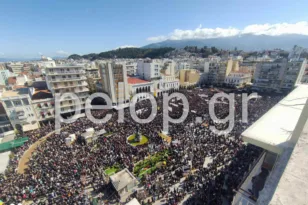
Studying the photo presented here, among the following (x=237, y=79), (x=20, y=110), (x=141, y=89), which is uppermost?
(x=20, y=110)

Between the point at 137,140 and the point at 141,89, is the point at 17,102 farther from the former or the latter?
the point at 141,89

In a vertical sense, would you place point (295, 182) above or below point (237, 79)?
above

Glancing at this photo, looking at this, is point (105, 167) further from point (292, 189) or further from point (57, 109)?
point (57, 109)

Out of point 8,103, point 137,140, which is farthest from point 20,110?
point 137,140

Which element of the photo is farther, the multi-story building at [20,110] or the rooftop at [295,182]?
the multi-story building at [20,110]

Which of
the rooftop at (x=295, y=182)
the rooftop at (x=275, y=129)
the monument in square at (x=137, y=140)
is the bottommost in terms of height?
the monument in square at (x=137, y=140)

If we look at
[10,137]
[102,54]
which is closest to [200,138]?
[10,137]

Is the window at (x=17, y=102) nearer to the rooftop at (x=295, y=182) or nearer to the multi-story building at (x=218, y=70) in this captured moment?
the rooftop at (x=295, y=182)

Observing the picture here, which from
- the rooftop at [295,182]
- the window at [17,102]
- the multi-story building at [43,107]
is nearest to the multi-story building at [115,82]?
the multi-story building at [43,107]
